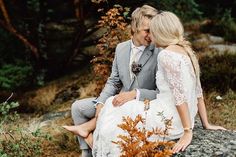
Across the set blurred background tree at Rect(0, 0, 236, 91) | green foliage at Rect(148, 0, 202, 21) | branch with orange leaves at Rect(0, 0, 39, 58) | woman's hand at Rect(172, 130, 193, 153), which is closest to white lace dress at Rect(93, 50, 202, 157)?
woman's hand at Rect(172, 130, 193, 153)

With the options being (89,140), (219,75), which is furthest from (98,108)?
(219,75)

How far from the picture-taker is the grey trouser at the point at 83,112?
5.86 m

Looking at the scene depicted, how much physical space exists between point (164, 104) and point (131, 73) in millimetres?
946

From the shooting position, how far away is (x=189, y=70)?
5.07 metres

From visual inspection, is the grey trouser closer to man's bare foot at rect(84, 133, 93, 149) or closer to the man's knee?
the man's knee

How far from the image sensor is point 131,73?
19.4 ft

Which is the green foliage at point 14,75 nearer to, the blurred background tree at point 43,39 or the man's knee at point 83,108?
the blurred background tree at point 43,39

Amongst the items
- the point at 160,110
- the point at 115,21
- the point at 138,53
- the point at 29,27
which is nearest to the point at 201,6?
the point at 29,27

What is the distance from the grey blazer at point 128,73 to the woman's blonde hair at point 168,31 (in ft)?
2.30

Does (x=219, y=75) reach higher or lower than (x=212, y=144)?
lower

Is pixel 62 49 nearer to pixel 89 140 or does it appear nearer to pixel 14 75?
pixel 14 75

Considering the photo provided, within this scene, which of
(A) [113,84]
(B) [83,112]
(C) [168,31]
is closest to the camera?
(C) [168,31]


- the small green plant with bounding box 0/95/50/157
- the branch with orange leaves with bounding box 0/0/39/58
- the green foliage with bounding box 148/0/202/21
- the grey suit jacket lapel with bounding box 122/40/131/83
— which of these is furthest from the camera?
the branch with orange leaves with bounding box 0/0/39/58

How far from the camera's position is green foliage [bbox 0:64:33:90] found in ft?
37.4
